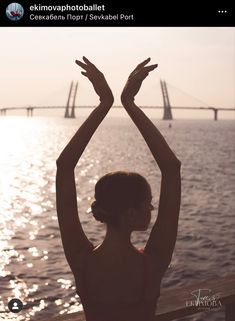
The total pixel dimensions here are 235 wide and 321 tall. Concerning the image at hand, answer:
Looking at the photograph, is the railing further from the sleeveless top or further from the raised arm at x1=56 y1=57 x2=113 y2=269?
the raised arm at x1=56 y1=57 x2=113 y2=269

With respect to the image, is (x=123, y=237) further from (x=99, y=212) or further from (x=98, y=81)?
(x=98, y=81)

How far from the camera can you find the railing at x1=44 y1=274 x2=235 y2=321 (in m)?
2.67

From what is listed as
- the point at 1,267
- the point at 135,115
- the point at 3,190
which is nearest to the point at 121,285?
the point at 135,115

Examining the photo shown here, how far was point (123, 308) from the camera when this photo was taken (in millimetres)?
1800

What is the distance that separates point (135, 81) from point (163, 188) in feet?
1.53

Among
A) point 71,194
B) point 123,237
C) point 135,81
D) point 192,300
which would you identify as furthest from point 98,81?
point 192,300

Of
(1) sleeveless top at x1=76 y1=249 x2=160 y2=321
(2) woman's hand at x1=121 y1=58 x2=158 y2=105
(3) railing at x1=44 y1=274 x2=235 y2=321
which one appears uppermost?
(2) woman's hand at x1=121 y1=58 x2=158 y2=105

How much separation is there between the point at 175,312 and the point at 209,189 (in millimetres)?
29417
